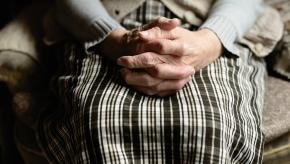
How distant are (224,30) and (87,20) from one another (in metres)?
0.31

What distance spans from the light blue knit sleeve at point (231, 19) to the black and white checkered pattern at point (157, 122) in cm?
7

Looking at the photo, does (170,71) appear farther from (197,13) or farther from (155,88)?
(197,13)

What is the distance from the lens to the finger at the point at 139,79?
34.6 inches

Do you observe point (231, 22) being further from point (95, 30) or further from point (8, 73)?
point (8, 73)

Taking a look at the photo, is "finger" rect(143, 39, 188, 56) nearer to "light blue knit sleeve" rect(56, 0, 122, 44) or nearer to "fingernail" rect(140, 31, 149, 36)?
"fingernail" rect(140, 31, 149, 36)

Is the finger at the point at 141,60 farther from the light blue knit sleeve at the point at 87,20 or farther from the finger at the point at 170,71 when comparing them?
the light blue knit sleeve at the point at 87,20

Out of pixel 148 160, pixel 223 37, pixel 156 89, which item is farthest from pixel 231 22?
pixel 148 160

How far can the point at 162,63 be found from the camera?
896 mm

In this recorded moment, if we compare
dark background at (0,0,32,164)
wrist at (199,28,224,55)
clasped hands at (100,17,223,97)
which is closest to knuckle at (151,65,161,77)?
Result: clasped hands at (100,17,223,97)

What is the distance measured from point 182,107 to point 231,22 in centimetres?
29

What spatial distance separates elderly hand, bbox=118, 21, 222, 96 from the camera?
879mm

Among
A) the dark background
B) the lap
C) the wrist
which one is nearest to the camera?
the lap

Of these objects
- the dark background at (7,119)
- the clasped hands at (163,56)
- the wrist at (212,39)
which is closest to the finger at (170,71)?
the clasped hands at (163,56)

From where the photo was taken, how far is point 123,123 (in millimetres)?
840
